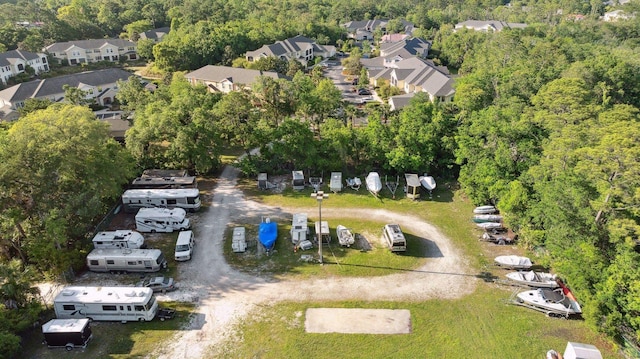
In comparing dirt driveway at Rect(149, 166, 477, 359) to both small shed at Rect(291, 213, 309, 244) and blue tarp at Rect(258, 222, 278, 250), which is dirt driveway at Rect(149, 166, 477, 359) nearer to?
blue tarp at Rect(258, 222, 278, 250)

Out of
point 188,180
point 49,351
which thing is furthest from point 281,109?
point 49,351

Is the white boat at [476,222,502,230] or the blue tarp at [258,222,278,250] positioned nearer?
the blue tarp at [258,222,278,250]

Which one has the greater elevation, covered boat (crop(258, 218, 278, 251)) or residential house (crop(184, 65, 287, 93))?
residential house (crop(184, 65, 287, 93))

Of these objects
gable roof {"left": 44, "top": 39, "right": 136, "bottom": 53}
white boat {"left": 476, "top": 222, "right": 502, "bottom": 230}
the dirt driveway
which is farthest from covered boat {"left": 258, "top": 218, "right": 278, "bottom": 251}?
gable roof {"left": 44, "top": 39, "right": 136, "bottom": 53}

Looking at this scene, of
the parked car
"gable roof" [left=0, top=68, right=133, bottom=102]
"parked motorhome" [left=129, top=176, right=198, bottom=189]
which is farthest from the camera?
"gable roof" [left=0, top=68, right=133, bottom=102]

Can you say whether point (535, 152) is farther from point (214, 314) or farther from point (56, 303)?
point (56, 303)

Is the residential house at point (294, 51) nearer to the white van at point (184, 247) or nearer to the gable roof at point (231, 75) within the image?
the gable roof at point (231, 75)

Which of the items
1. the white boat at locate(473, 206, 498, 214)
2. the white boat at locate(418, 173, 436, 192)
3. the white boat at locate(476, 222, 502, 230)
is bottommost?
the white boat at locate(476, 222, 502, 230)

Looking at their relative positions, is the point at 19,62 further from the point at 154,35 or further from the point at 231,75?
the point at 231,75
